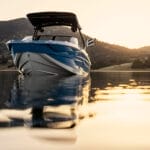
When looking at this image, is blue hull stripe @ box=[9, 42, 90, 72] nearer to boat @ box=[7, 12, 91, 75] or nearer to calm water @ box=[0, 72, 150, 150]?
boat @ box=[7, 12, 91, 75]

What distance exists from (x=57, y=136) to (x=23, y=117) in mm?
3680

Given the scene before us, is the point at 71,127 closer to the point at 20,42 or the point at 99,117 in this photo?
the point at 99,117

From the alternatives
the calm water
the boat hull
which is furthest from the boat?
the calm water

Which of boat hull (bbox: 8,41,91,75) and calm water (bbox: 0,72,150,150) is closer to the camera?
calm water (bbox: 0,72,150,150)

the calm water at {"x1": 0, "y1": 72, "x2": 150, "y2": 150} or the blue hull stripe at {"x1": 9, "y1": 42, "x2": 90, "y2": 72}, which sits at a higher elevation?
the calm water at {"x1": 0, "y1": 72, "x2": 150, "y2": 150}

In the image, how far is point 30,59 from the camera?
47094 mm

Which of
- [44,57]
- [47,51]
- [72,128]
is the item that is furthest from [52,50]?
[72,128]

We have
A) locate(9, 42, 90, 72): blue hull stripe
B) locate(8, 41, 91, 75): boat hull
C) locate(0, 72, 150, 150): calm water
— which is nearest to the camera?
locate(0, 72, 150, 150): calm water

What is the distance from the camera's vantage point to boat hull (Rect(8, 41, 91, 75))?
153ft

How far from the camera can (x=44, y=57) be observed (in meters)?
47.0

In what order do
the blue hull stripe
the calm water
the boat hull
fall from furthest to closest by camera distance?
the boat hull → the blue hull stripe → the calm water

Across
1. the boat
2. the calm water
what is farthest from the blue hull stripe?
the calm water

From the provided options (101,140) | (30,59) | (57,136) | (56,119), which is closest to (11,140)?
(57,136)

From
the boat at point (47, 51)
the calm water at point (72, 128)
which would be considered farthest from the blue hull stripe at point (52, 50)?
the calm water at point (72, 128)
